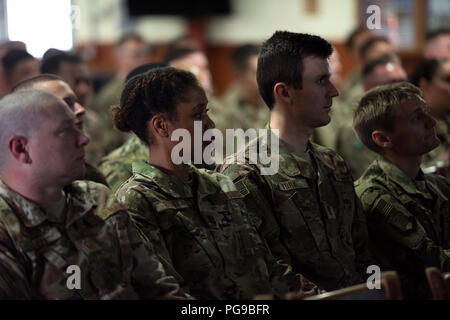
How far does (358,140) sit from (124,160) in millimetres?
1284

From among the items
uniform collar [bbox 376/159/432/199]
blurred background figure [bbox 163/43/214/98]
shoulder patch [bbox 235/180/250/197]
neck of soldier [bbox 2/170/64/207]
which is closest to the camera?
neck of soldier [bbox 2/170/64/207]

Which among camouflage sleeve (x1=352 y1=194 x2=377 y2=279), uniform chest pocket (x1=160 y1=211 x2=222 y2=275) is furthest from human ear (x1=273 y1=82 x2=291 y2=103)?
uniform chest pocket (x1=160 y1=211 x2=222 y2=275)

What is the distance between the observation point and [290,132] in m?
2.52

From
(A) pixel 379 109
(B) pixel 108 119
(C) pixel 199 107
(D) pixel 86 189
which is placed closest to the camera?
(D) pixel 86 189

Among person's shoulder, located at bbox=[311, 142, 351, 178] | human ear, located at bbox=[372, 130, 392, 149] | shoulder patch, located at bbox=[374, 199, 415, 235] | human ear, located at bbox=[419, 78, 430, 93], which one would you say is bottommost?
shoulder patch, located at bbox=[374, 199, 415, 235]

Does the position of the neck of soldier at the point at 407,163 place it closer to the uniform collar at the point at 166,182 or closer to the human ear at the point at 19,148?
the uniform collar at the point at 166,182

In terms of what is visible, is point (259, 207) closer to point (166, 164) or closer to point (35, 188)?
point (166, 164)

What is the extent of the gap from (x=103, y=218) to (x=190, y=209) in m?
0.31

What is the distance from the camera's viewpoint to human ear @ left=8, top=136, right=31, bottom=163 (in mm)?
1911

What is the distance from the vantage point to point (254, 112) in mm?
5348

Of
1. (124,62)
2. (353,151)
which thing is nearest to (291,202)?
(353,151)

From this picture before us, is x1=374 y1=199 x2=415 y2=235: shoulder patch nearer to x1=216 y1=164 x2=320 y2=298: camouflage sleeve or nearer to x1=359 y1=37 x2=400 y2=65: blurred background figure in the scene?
x1=216 y1=164 x2=320 y2=298: camouflage sleeve

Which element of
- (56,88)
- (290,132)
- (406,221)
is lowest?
(406,221)
